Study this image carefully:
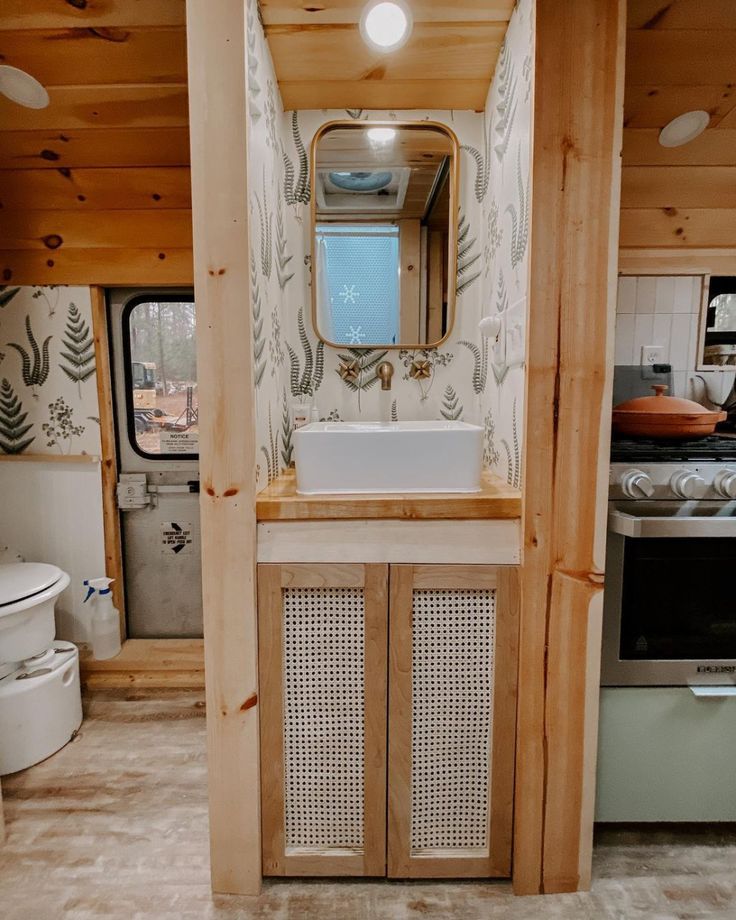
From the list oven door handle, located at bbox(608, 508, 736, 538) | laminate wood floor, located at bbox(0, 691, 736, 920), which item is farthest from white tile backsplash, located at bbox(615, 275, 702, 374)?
laminate wood floor, located at bbox(0, 691, 736, 920)

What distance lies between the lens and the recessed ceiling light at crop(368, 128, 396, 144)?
69.0 inches

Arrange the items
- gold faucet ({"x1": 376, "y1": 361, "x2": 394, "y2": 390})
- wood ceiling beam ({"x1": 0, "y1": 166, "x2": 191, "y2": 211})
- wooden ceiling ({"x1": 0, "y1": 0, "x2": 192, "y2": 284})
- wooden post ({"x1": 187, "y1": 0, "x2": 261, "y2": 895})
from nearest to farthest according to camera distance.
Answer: wooden post ({"x1": 187, "y1": 0, "x2": 261, "y2": 895})
wooden ceiling ({"x1": 0, "y1": 0, "x2": 192, "y2": 284})
gold faucet ({"x1": 376, "y1": 361, "x2": 394, "y2": 390})
wood ceiling beam ({"x1": 0, "y1": 166, "x2": 191, "y2": 211})

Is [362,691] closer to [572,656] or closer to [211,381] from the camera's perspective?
[572,656]

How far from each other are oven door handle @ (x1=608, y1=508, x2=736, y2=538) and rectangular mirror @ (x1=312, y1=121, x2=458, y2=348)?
893 mm

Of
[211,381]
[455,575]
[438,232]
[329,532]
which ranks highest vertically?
[438,232]

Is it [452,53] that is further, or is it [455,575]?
[452,53]

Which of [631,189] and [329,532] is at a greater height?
[631,189]

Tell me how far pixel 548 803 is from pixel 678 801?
442 millimetres

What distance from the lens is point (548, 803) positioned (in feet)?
4.27

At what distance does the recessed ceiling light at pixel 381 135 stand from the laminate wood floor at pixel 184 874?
226cm

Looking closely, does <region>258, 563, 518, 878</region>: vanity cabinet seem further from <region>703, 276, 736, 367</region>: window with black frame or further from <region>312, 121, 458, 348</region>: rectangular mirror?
<region>703, 276, 736, 367</region>: window with black frame

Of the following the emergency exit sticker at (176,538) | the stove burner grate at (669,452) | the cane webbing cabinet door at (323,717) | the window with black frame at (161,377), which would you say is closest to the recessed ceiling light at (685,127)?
the stove burner grate at (669,452)

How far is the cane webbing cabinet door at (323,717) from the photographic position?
127cm

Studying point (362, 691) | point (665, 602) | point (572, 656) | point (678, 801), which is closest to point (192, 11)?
point (362, 691)
